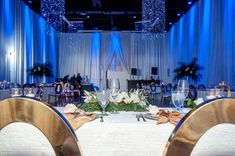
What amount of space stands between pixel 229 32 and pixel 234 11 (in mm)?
645

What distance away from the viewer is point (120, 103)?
1806mm

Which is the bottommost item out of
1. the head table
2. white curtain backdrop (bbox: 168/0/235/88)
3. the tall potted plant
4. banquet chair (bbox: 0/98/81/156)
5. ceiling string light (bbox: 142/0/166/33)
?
the head table

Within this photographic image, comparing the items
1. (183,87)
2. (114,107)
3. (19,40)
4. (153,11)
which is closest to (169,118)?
(183,87)

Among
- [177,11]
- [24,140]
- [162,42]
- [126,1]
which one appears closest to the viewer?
[24,140]

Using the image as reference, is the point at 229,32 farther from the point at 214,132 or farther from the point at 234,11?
the point at 214,132

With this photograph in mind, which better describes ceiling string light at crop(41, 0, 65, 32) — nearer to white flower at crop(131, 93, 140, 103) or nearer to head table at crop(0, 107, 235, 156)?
white flower at crop(131, 93, 140, 103)

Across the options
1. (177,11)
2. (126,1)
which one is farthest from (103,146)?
(177,11)

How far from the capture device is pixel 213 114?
0.64m

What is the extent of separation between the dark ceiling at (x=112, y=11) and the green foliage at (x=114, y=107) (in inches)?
442

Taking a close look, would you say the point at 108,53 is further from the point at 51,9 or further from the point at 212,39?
the point at 212,39

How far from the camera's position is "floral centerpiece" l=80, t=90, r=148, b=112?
1.75m

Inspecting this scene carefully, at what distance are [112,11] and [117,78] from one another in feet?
43.7

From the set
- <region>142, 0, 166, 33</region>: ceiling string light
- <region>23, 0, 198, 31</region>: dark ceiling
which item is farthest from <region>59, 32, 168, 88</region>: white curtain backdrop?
<region>142, 0, 166, 33</region>: ceiling string light

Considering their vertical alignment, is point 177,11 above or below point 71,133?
above
